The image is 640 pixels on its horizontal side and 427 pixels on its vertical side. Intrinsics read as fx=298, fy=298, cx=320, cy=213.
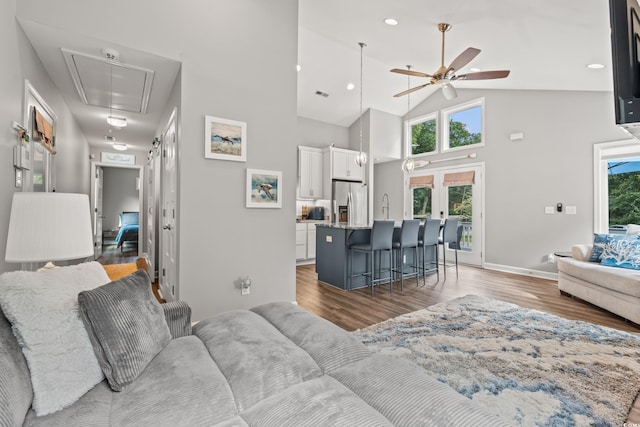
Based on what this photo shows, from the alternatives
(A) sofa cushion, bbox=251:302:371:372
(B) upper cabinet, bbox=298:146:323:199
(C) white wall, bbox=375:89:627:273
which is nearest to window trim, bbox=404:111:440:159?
(C) white wall, bbox=375:89:627:273

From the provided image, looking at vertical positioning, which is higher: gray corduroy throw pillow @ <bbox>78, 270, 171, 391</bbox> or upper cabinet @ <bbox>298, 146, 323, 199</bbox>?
upper cabinet @ <bbox>298, 146, 323, 199</bbox>

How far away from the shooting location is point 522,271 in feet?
17.5

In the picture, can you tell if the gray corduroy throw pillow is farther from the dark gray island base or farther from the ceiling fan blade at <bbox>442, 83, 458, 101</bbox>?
the ceiling fan blade at <bbox>442, 83, 458, 101</bbox>

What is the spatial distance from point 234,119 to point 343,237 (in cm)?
220

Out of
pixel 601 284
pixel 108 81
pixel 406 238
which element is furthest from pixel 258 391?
pixel 601 284

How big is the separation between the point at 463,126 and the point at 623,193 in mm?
2877

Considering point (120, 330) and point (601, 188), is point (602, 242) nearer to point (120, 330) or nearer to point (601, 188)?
point (601, 188)

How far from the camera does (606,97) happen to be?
4500 millimetres

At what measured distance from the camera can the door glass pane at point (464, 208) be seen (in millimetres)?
6172

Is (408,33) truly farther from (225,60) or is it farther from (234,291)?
(234,291)

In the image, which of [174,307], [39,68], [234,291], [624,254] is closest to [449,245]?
[624,254]

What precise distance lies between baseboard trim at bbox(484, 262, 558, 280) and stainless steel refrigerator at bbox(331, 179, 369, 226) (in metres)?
2.82

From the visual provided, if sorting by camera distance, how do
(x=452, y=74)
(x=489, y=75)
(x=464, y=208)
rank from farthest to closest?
(x=464, y=208) < (x=452, y=74) < (x=489, y=75)

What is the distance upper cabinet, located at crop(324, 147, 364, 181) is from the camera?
267 inches
